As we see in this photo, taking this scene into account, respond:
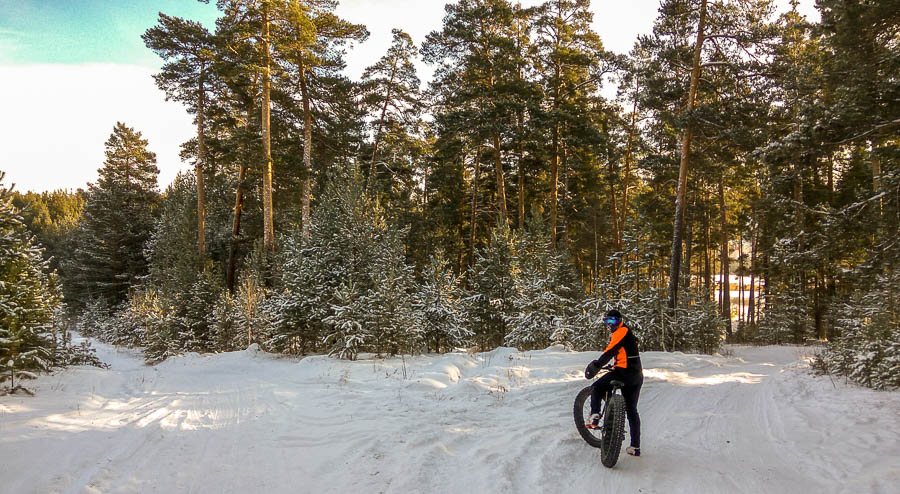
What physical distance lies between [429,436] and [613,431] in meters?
2.63

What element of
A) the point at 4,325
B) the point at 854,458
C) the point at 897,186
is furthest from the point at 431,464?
the point at 897,186

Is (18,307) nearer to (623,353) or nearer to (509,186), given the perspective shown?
(623,353)

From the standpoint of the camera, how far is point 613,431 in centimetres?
517

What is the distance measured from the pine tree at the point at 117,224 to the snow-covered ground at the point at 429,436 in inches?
1300

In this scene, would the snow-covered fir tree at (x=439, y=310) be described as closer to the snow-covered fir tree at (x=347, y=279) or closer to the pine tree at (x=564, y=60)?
the snow-covered fir tree at (x=347, y=279)

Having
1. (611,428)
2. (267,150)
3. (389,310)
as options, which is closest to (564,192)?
(389,310)

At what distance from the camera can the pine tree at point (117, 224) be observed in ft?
120

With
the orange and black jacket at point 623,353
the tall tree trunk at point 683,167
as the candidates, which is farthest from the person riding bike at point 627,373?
the tall tree trunk at point 683,167

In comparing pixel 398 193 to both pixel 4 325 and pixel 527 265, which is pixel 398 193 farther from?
pixel 4 325

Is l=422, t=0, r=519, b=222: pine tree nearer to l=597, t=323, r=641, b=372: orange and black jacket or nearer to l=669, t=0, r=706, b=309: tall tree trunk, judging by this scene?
l=669, t=0, r=706, b=309: tall tree trunk

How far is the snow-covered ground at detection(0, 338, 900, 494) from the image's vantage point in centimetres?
488

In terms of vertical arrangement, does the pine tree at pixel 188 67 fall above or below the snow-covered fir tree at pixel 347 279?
above

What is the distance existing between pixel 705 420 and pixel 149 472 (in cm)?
827

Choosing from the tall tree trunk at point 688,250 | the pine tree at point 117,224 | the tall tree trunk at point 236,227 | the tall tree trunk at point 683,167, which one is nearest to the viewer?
the tall tree trunk at point 683,167
